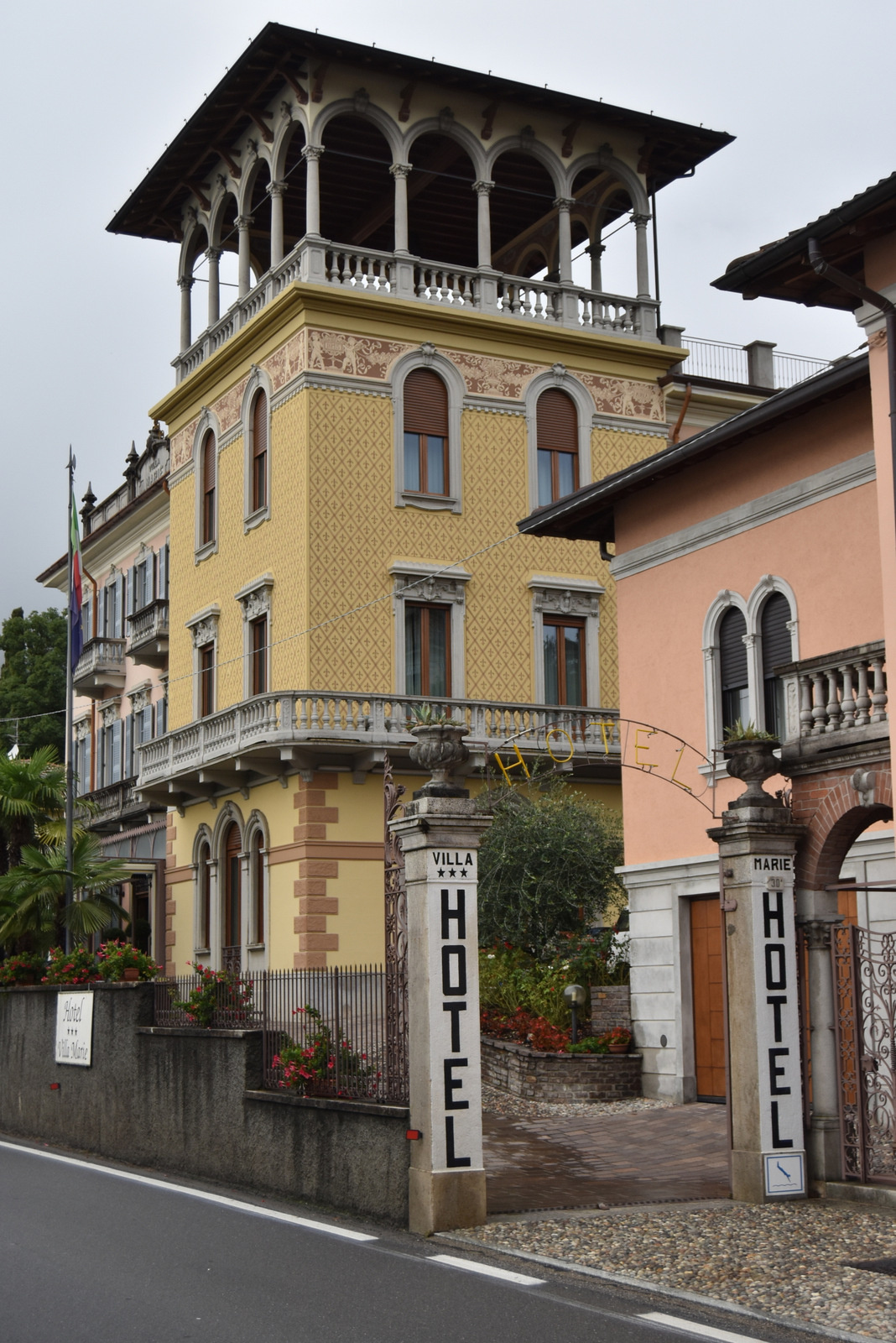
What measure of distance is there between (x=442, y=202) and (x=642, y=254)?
15.2ft

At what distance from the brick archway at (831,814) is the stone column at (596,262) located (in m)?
23.9

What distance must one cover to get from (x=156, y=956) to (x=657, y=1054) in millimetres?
18819

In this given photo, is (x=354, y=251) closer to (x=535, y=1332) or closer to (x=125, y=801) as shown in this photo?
(x=125, y=801)

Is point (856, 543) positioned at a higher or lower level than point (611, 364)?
lower

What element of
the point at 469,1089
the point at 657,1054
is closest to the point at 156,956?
the point at 657,1054

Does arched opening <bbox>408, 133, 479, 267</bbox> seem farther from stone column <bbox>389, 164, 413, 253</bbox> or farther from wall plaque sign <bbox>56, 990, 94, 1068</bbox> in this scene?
wall plaque sign <bbox>56, 990, 94, 1068</bbox>

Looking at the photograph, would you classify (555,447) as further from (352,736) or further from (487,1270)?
(487,1270)

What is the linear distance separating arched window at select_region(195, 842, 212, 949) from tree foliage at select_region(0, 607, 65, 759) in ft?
69.8

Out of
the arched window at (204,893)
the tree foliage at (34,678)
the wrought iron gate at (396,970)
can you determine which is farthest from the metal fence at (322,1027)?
the tree foliage at (34,678)

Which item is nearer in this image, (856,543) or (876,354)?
(876,354)

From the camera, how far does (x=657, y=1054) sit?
67.9 feet

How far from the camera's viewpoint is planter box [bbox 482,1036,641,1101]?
20.2 m

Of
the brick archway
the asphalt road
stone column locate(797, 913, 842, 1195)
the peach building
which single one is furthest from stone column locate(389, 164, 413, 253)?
the asphalt road

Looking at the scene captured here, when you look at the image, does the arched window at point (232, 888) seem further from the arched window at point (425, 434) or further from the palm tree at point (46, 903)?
the arched window at point (425, 434)
